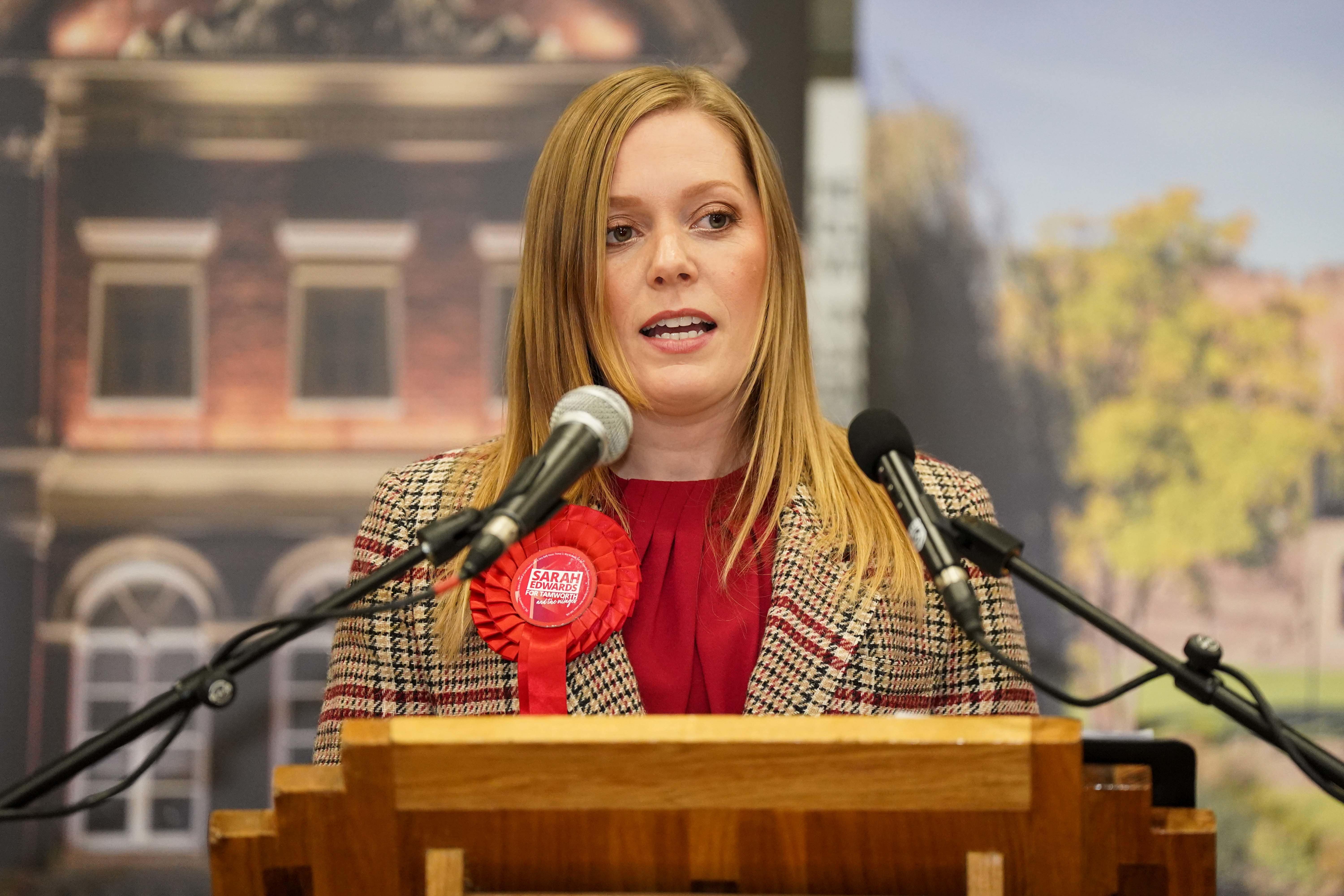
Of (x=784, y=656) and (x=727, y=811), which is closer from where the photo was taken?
(x=727, y=811)

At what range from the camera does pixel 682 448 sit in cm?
200

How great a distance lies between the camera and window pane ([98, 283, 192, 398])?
347 cm

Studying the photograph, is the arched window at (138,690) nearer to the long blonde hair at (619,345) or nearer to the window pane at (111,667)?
the window pane at (111,667)

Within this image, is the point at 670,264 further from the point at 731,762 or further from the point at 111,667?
the point at 111,667

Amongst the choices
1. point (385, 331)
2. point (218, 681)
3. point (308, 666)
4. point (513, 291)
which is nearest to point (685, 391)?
point (218, 681)

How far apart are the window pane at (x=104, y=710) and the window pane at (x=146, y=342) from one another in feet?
2.60

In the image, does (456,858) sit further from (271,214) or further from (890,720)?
(271,214)

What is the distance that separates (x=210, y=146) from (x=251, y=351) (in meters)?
0.56

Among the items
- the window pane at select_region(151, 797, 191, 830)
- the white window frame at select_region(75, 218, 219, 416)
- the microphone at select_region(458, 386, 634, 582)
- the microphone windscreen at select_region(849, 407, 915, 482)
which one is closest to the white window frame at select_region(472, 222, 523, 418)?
the white window frame at select_region(75, 218, 219, 416)

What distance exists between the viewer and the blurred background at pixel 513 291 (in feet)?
11.2

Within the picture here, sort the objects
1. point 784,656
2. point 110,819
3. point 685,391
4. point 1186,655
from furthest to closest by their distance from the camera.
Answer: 1. point 110,819
2. point 685,391
3. point 784,656
4. point 1186,655

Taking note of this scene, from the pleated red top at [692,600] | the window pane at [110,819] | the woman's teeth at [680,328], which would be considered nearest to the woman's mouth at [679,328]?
the woman's teeth at [680,328]

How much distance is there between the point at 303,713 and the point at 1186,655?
8.95 feet

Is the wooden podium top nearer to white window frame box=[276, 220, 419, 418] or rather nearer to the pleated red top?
the pleated red top
